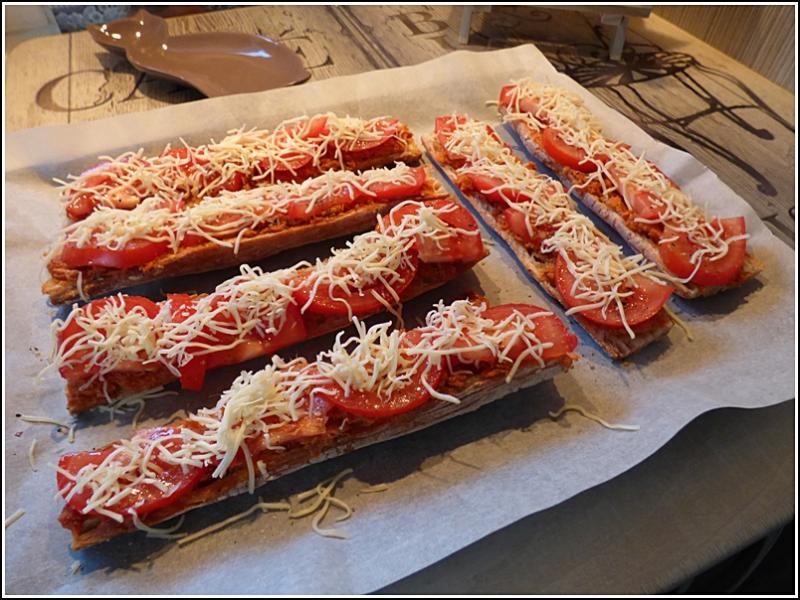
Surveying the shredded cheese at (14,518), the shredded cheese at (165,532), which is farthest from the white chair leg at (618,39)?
the shredded cheese at (14,518)

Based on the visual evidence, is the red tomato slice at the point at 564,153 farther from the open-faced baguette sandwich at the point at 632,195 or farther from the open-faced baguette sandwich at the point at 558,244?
the open-faced baguette sandwich at the point at 558,244

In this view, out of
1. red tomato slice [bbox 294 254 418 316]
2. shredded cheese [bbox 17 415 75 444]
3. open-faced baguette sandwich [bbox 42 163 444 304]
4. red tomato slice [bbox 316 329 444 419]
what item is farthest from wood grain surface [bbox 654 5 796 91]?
shredded cheese [bbox 17 415 75 444]

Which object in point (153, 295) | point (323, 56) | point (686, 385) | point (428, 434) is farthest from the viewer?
point (323, 56)

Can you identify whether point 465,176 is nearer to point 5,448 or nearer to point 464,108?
point 464,108

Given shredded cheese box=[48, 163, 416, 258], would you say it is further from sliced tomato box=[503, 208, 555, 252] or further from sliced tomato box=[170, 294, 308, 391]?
sliced tomato box=[503, 208, 555, 252]

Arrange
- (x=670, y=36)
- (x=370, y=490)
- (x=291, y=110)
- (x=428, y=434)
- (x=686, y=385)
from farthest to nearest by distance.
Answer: (x=670, y=36) < (x=291, y=110) < (x=686, y=385) < (x=428, y=434) < (x=370, y=490)

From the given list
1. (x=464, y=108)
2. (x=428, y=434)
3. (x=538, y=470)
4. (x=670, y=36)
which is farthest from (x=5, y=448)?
(x=670, y=36)
